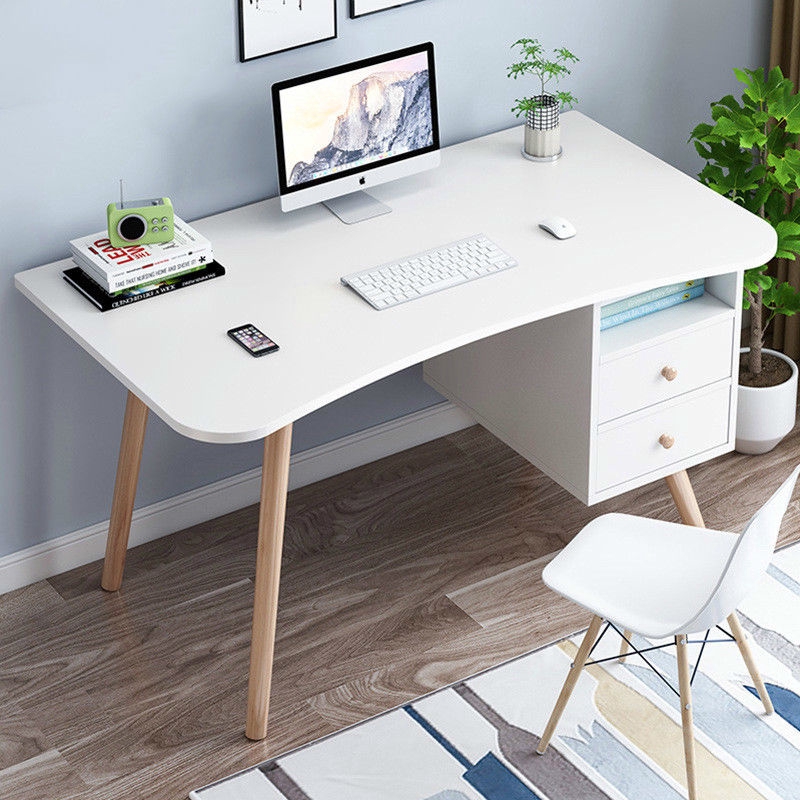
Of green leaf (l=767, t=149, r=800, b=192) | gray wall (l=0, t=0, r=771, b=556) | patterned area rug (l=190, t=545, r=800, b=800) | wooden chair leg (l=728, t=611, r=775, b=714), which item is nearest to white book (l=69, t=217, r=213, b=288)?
gray wall (l=0, t=0, r=771, b=556)

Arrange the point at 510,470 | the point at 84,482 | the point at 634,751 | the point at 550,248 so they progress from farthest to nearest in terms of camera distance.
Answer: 1. the point at 510,470
2. the point at 84,482
3. the point at 550,248
4. the point at 634,751

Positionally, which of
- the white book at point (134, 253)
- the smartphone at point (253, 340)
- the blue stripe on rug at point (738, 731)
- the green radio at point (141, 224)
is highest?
the green radio at point (141, 224)

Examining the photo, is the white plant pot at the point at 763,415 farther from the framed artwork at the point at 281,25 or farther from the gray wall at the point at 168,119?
the framed artwork at the point at 281,25

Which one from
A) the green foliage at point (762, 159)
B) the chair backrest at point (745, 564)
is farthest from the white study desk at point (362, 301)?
the chair backrest at point (745, 564)

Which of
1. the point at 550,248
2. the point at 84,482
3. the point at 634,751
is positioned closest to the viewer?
the point at 634,751

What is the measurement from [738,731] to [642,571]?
43 centimetres

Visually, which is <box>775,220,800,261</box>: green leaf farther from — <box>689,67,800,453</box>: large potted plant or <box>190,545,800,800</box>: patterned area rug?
<box>190,545,800,800</box>: patterned area rug

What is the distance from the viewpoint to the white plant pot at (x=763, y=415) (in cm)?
352

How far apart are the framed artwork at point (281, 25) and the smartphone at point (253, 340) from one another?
0.61 metres

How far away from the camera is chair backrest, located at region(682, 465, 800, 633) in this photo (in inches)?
90.7

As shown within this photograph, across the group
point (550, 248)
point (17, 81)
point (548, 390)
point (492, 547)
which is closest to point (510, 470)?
point (492, 547)

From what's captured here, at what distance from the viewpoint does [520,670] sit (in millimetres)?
2936

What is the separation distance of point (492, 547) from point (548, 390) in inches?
17.3

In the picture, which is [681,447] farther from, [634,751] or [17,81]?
[17,81]
